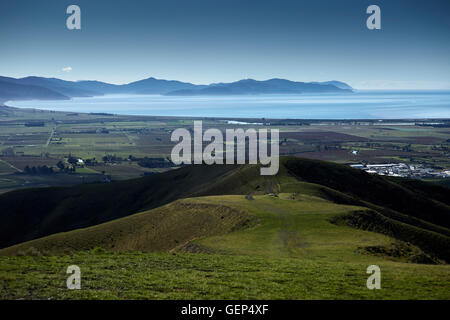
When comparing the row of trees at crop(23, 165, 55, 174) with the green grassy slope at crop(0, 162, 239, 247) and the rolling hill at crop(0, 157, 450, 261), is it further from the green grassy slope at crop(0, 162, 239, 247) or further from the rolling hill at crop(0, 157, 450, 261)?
the rolling hill at crop(0, 157, 450, 261)

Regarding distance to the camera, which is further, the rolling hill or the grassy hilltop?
the rolling hill

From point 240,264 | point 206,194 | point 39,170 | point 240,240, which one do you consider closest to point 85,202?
point 206,194

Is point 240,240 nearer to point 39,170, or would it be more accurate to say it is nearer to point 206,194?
point 206,194

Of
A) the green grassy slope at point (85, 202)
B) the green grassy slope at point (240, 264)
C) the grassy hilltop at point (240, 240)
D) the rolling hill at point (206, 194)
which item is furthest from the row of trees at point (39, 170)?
the green grassy slope at point (240, 264)

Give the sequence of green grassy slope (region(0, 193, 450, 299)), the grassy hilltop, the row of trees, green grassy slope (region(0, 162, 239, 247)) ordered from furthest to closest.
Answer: the row of trees, green grassy slope (region(0, 162, 239, 247)), the grassy hilltop, green grassy slope (region(0, 193, 450, 299))

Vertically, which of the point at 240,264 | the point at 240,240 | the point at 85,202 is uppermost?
the point at 240,264

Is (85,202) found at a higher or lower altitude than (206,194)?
lower

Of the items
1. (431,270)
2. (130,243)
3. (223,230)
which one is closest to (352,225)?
(223,230)

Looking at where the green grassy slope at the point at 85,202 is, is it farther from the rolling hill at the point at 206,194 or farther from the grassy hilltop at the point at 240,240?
the grassy hilltop at the point at 240,240

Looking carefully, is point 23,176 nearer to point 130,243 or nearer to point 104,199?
point 104,199

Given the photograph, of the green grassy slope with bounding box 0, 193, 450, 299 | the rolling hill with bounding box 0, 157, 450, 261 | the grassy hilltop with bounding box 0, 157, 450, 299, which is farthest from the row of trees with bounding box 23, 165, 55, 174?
the green grassy slope with bounding box 0, 193, 450, 299
